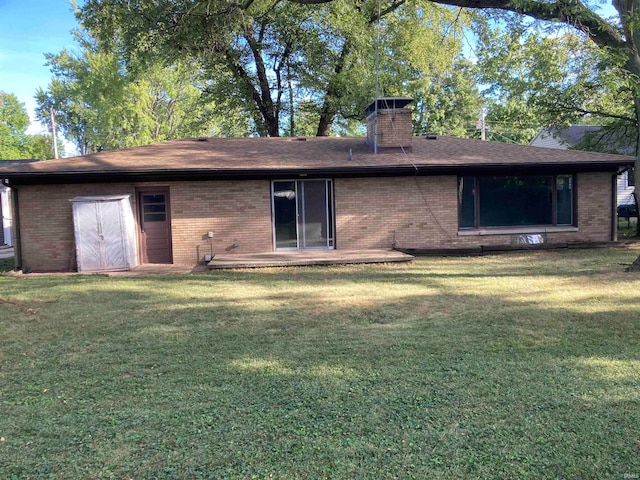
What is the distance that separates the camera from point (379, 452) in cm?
322

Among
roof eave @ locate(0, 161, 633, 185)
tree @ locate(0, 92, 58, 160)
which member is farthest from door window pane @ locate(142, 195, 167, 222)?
tree @ locate(0, 92, 58, 160)

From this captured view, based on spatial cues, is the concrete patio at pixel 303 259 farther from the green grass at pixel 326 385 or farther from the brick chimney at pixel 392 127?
the brick chimney at pixel 392 127

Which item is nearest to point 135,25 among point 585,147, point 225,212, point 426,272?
point 225,212

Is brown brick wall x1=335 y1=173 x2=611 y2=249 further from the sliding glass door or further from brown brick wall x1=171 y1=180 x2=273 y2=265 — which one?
brown brick wall x1=171 y1=180 x2=273 y2=265

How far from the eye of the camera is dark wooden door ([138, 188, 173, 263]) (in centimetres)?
1333

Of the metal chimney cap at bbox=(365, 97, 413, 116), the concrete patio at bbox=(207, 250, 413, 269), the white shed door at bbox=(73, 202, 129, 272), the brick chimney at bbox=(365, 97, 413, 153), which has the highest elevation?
the metal chimney cap at bbox=(365, 97, 413, 116)

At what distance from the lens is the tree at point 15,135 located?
50.5 meters

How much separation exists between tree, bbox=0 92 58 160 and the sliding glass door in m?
46.6

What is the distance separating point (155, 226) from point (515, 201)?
10.4m

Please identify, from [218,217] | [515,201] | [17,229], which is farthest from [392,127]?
[17,229]

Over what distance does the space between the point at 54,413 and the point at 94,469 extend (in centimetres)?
110

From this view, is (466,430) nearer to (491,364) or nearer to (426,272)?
(491,364)

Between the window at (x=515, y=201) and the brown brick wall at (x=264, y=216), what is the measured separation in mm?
421

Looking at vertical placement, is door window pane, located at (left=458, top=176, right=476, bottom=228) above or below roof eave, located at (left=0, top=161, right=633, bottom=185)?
below
